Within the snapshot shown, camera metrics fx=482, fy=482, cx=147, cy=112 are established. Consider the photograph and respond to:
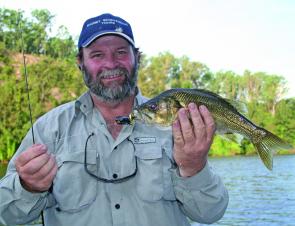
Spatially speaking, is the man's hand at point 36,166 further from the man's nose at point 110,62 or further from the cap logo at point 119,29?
the cap logo at point 119,29

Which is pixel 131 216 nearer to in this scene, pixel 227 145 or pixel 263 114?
pixel 227 145

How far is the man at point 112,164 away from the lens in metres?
3.86

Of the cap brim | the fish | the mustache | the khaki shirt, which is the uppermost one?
the cap brim

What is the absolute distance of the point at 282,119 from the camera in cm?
7031

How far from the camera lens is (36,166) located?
11.4 ft

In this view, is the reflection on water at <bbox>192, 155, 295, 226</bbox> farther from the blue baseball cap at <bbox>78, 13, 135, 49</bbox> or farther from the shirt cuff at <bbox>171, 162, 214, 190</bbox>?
the shirt cuff at <bbox>171, 162, 214, 190</bbox>

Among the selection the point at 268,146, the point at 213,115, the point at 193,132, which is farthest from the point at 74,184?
the point at 268,146

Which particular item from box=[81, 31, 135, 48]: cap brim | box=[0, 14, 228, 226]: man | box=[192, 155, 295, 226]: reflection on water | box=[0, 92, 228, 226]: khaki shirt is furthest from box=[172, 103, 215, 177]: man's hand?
box=[192, 155, 295, 226]: reflection on water

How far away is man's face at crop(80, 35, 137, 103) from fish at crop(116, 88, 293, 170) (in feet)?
1.86

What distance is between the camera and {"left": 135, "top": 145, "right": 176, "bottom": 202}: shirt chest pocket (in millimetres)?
4160

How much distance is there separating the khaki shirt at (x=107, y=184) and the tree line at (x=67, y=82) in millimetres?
44471

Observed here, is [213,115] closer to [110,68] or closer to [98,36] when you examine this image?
[110,68]

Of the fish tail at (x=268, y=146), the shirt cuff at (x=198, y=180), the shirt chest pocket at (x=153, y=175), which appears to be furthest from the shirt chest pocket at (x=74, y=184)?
the fish tail at (x=268, y=146)

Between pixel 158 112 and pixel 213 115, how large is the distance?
0.44 m
